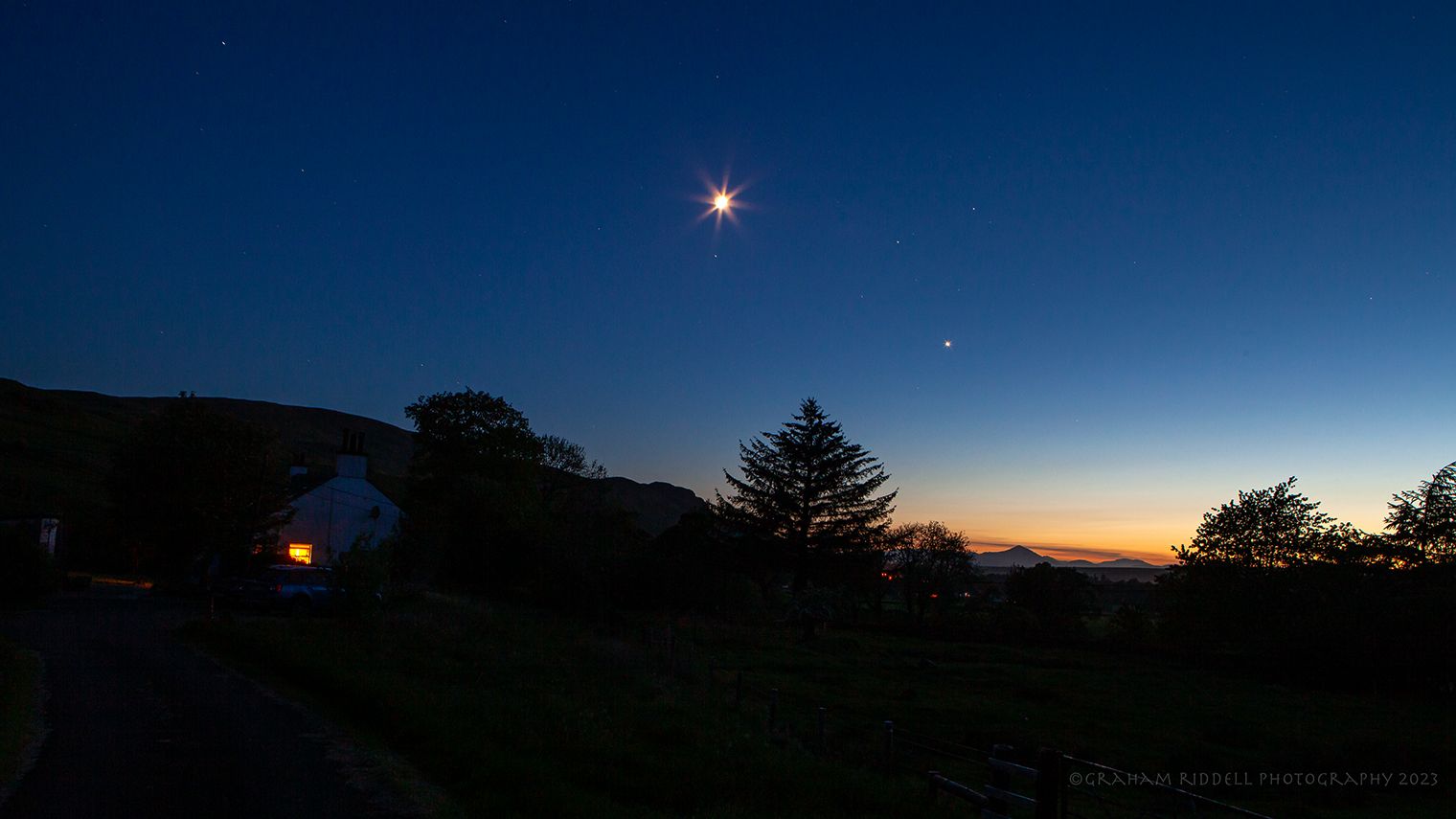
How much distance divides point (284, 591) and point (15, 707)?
1791 cm

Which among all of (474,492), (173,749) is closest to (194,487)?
(474,492)

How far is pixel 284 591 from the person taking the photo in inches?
1169

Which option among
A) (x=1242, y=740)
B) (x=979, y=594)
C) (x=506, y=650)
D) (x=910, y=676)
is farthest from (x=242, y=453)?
(x=979, y=594)

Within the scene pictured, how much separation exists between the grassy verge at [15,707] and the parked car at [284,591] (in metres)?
11.1

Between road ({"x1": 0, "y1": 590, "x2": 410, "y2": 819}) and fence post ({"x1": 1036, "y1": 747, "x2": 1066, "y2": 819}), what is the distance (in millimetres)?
6715

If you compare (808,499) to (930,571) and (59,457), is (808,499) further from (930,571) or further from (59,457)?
(59,457)

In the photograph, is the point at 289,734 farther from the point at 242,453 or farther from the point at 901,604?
the point at 901,604

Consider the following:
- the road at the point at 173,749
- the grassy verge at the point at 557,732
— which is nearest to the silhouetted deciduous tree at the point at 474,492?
the grassy verge at the point at 557,732

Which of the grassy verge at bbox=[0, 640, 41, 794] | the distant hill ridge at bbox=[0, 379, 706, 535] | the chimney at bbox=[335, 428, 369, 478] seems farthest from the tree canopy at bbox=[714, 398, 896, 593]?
the grassy verge at bbox=[0, 640, 41, 794]

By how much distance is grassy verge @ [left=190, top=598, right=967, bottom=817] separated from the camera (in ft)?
30.8

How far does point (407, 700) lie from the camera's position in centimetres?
1316

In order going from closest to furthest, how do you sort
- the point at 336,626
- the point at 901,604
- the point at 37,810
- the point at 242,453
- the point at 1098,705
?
1. the point at 37,810
2. the point at 336,626
3. the point at 1098,705
4. the point at 242,453
5. the point at 901,604

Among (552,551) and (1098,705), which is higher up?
(552,551)

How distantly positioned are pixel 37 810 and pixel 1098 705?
88.4 ft
